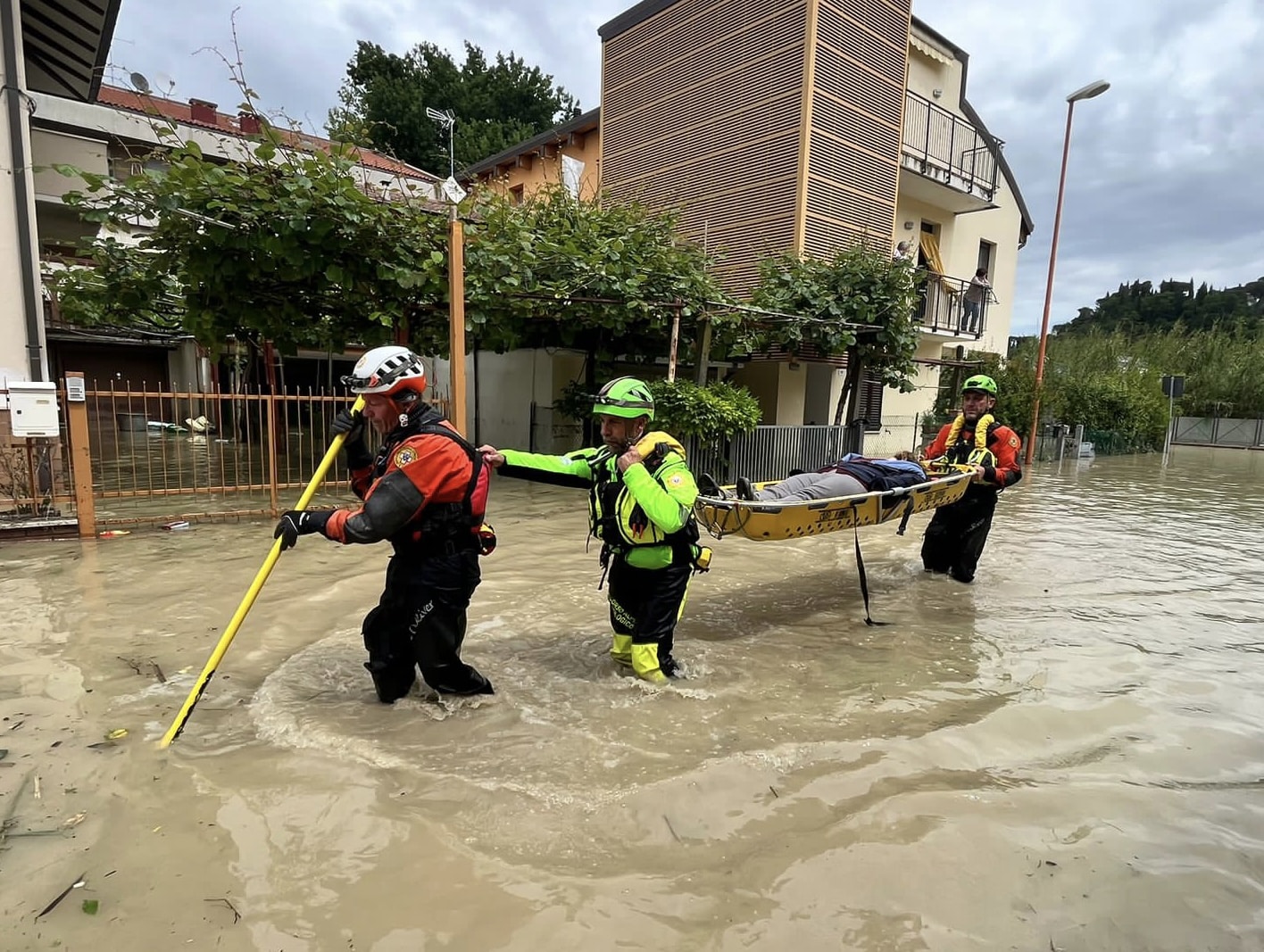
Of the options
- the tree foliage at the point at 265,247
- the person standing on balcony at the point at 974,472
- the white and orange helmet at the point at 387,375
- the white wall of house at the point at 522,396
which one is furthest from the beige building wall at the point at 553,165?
the white and orange helmet at the point at 387,375

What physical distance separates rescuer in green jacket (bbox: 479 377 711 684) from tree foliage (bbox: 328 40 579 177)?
1121 inches

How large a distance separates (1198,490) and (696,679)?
16019 millimetres

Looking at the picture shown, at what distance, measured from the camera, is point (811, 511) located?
4.94m

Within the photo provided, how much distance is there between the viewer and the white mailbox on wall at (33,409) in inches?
265

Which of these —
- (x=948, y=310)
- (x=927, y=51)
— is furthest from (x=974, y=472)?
(x=927, y=51)

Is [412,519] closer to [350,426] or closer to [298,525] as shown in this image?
[298,525]

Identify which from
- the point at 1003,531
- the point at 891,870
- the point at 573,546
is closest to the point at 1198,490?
the point at 1003,531

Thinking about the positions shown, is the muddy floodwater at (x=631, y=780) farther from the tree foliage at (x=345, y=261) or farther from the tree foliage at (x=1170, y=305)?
the tree foliage at (x=1170, y=305)

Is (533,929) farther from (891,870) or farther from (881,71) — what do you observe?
(881,71)

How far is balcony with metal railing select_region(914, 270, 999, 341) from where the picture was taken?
677 inches

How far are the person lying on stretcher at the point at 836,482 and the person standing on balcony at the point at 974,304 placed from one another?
13.9 m

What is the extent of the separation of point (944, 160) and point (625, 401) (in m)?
18.0

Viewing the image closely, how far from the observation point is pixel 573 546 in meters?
8.09

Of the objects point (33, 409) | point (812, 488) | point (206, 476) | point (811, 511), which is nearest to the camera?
point (811, 511)
